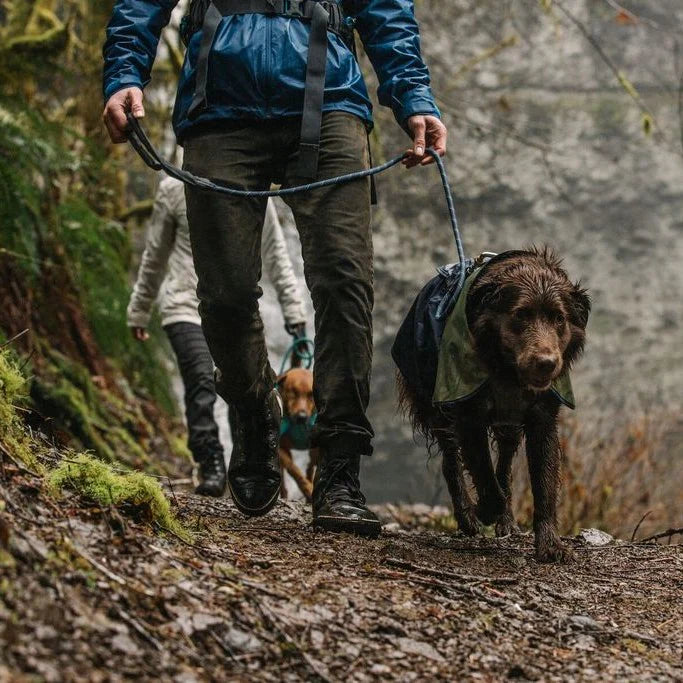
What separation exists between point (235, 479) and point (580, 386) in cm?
1597

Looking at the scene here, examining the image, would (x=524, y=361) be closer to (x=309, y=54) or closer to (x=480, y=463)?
(x=480, y=463)

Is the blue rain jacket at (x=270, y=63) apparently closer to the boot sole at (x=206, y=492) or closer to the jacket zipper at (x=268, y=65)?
the jacket zipper at (x=268, y=65)

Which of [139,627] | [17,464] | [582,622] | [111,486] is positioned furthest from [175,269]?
[139,627]

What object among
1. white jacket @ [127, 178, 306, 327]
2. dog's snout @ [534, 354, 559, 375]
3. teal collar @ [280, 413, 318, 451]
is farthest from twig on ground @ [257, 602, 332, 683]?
teal collar @ [280, 413, 318, 451]

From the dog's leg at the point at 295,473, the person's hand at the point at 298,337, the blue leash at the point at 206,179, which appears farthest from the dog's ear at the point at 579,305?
the dog's leg at the point at 295,473

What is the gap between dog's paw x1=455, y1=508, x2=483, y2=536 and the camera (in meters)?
4.36

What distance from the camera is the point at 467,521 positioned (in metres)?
4.36

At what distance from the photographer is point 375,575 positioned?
2.69 metres

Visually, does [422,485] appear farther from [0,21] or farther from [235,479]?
[235,479]

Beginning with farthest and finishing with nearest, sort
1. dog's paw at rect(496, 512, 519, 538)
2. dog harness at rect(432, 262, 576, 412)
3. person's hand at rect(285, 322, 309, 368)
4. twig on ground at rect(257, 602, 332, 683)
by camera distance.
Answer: person's hand at rect(285, 322, 309, 368)
dog's paw at rect(496, 512, 519, 538)
dog harness at rect(432, 262, 576, 412)
twig on ground at rect(257, 602, 332, 683)

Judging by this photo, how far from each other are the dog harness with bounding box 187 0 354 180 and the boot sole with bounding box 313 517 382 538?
1275 millimetres

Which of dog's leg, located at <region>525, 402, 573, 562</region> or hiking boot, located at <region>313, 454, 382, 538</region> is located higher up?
dog's leg, located at <region>525, 402, 573, 562</region>

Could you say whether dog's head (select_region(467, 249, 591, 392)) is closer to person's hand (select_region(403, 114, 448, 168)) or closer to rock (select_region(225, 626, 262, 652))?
person's hand (select_region(403, 114, 448, 168))

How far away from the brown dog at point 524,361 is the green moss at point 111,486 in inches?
50.6
